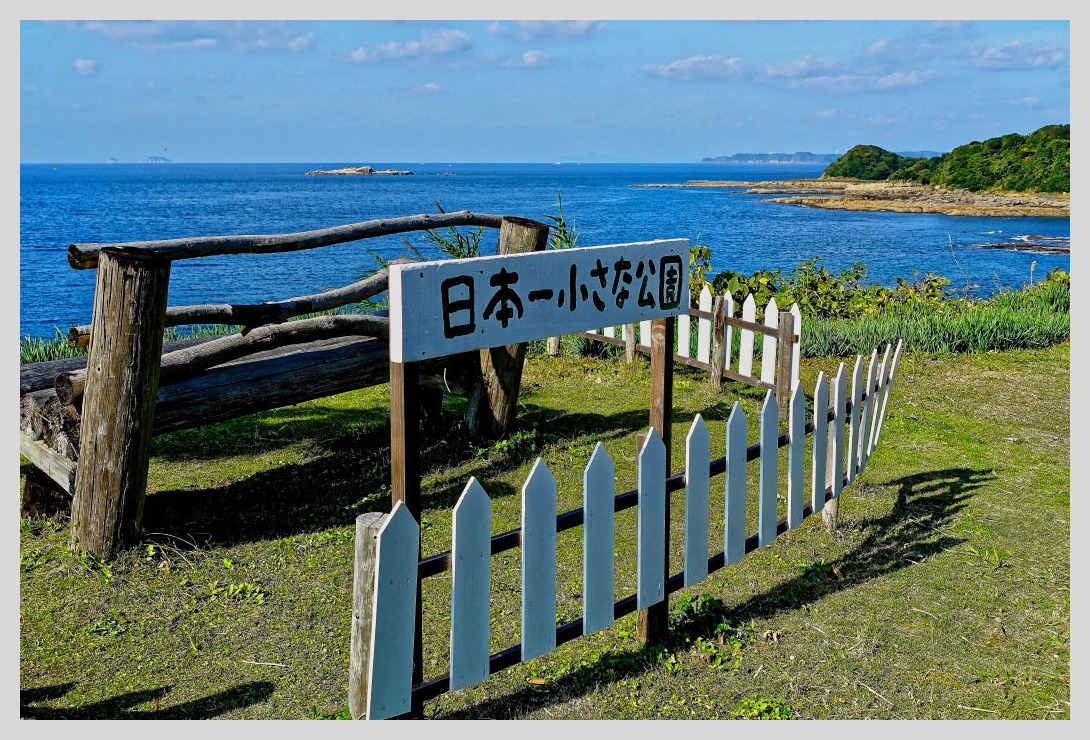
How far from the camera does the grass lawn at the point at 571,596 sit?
347 centimetres

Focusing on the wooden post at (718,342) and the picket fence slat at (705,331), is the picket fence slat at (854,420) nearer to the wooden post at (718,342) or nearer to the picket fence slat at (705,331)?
the wooden post at (718,342)

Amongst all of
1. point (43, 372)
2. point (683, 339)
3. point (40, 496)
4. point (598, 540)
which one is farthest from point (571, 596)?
point (683, 339)

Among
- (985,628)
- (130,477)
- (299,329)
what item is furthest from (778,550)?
(130,477)

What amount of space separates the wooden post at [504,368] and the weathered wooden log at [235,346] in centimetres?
116

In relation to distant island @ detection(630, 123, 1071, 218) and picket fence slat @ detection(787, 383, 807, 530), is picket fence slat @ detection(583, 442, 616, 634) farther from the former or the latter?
distant island @ detection(630, 123, 1071, 218)

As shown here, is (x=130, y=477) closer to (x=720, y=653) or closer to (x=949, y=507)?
(x=720, y=653)

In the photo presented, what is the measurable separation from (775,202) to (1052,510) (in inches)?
3125

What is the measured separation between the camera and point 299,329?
529cm

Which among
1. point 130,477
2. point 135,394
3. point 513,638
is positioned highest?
point 135,394

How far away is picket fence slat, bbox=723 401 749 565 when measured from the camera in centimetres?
393

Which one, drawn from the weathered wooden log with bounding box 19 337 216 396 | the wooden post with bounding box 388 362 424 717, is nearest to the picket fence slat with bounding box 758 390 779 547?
the wooden post with bounding box 388 362 424 717

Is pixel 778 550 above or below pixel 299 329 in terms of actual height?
below

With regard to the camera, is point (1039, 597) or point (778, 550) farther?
point (778, 550)

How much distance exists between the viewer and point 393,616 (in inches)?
111
